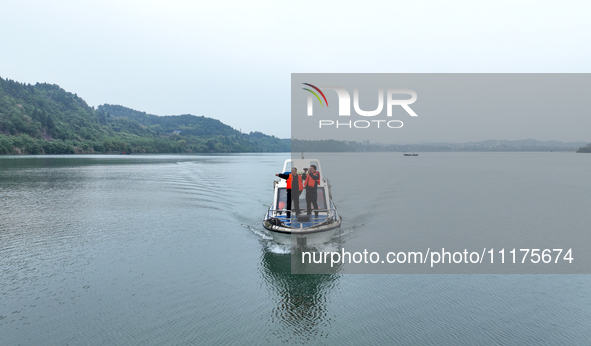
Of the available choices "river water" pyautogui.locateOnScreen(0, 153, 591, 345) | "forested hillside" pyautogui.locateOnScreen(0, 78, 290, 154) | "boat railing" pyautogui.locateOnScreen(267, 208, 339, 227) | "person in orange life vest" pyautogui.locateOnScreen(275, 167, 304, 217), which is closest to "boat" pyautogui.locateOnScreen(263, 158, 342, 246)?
"boat railing" pyautogui.locateOnScreen(267, 208, 339, 227)

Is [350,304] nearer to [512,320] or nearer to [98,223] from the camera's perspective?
[512,320]

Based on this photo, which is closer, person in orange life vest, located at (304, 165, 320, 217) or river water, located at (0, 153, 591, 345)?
river water, located at (0, 153, 591, 345)

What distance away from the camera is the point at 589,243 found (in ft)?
47.3

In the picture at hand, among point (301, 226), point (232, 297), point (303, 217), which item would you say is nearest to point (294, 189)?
point (303, 217)

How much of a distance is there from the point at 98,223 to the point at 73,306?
33.0 ft

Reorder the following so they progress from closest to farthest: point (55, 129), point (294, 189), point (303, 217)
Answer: point (294, 189) → point (303, 217) → point (55, 129)

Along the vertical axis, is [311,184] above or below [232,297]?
above

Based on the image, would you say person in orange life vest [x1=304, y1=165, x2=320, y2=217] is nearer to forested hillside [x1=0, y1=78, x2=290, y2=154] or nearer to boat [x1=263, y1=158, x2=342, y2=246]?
boat [x1=263, y1=158, x2=342, y2=246]

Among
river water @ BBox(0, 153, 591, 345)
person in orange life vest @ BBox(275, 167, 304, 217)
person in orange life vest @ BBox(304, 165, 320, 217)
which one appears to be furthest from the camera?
person in orange life vest @ BBox(304, 165, 320, 217)

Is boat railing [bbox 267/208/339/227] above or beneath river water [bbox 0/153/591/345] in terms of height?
above

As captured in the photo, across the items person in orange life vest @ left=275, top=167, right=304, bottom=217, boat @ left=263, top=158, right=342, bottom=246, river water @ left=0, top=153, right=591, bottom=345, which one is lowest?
river water @ left=0, top=153, right=591, bottom=345

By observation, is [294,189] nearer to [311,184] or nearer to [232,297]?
[311,184]

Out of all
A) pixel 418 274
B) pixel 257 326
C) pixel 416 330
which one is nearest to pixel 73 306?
pixel 257 326

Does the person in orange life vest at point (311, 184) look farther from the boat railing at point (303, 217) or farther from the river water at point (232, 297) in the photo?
the river water at point (232, 297)
